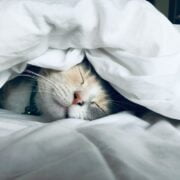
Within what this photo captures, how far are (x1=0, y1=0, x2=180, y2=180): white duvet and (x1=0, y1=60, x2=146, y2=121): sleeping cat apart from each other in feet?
0.21

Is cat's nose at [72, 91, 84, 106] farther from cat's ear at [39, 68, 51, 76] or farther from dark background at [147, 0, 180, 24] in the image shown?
dark background at [147, 0, 180, 24]

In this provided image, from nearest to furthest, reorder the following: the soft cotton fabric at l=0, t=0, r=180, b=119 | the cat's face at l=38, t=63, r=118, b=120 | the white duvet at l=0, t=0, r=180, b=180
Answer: the white duvet at l=0, t=0, r=180, b=180 → the soft cotton fabric at l=0, t=0, r=180, b=119 → the cat's face at l=38, t=63, r=118, b=120

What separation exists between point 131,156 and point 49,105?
1.24 ft

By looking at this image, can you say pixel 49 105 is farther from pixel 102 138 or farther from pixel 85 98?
pixel 102 138

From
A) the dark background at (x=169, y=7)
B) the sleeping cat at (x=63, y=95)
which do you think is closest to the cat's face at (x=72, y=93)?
the sleeping cat at (x=63, y=95)

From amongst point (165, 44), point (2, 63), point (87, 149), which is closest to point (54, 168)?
point (87, 149)

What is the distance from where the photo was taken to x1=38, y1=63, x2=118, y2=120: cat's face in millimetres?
906

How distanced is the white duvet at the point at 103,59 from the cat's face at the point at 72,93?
0.06m

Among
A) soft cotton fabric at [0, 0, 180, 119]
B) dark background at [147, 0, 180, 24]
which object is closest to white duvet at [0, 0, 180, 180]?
soft cotton fabric at [0, 0, 180, 119]

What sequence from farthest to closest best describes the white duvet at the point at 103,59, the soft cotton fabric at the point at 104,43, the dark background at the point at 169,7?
the dark background at the point at 169,7 → the soft cotton fabric at the point at 104,43 → the white duvet at the point at 103,59

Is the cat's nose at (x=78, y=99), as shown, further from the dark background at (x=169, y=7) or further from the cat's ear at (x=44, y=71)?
the dark background at (x=169, y=7)

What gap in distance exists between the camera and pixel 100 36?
821mm

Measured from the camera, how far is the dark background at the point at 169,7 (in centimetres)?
161

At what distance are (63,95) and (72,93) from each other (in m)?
0.03
